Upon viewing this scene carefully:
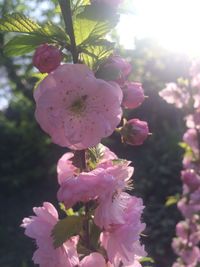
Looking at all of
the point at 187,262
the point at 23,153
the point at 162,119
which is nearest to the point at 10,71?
the point at 23,153

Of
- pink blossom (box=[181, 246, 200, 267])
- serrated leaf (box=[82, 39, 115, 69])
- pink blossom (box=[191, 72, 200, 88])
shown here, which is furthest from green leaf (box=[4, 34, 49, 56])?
pink blossom (box=[181, 246, 200, 267])

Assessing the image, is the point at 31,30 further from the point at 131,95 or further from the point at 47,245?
the point at 47,245

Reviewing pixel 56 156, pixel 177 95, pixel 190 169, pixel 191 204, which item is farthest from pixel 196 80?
pixel 56 156

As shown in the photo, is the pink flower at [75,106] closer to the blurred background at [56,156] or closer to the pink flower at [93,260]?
the pink flower at [93,260]

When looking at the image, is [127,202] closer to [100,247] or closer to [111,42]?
[100,247]

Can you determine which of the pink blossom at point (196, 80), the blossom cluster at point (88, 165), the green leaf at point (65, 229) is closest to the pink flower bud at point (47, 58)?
the blossom cluster at point (88, 165)
